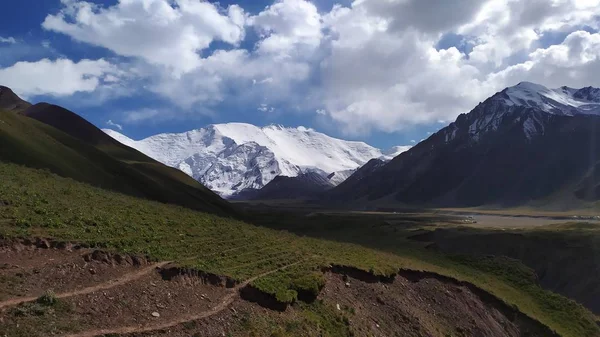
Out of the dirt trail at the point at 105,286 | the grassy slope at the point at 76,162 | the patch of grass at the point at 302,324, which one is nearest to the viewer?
the dirt trail at the point at 105,286

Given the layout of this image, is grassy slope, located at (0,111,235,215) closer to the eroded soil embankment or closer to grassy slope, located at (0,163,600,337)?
grassy slope, located at (0,163,600,337)

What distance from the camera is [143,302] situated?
21156 millimetres

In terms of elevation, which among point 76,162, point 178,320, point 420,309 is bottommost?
point 420,309

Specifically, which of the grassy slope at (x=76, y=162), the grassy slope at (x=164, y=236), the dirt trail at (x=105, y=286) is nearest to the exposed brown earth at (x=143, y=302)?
the dirt trail at (x=105, y=286)

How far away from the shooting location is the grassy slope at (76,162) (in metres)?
63.4

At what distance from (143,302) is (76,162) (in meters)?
60.4

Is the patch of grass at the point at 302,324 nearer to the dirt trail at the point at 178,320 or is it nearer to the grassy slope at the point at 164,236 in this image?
the grassy slope at the point at 164,236

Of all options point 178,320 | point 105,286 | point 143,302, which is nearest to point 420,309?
point 178,320

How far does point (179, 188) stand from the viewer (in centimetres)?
10394

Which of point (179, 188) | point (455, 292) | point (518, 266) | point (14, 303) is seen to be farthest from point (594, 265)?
point (14, 303)

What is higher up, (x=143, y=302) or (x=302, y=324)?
(x=143, y=302)

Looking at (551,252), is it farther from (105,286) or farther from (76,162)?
(105,286)

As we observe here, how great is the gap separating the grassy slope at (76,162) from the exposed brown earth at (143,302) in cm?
3885

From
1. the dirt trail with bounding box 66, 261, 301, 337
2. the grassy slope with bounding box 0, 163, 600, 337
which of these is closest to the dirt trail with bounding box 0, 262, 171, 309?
the grassy slope with bounding box 0, 163, 600, 337
